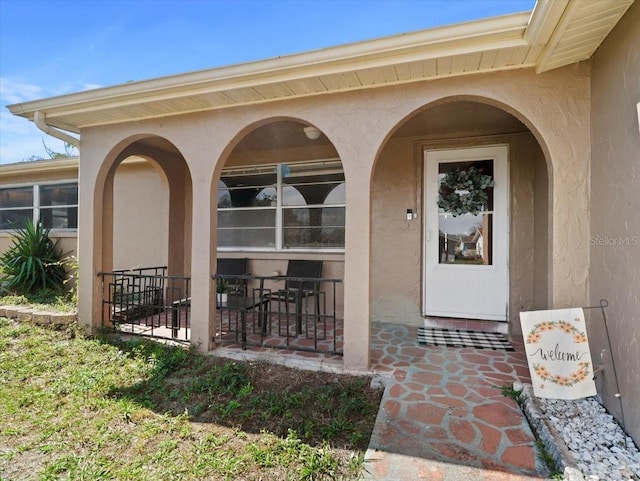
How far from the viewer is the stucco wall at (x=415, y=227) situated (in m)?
3.95

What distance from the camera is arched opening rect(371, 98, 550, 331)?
3.84 metres

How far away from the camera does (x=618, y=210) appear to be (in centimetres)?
206

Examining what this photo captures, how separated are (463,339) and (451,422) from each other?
184 cm

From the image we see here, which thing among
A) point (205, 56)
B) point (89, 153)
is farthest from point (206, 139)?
point (205, 56)

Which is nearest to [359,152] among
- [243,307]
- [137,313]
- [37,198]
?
[243,307]

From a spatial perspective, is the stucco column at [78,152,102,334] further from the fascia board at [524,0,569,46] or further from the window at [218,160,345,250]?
the fascia board at [524,0,569,46]

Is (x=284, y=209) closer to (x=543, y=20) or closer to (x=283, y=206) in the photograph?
(x=283, y=206)

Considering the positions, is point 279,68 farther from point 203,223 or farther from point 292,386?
point 292,386

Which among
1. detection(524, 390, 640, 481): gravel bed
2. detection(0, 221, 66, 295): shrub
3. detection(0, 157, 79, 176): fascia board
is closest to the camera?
detection(524, 390, 640, 481): gravel bed

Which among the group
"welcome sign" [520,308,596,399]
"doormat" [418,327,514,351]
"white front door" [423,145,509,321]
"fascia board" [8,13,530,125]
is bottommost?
A: "doormat" [418,327,514,351]

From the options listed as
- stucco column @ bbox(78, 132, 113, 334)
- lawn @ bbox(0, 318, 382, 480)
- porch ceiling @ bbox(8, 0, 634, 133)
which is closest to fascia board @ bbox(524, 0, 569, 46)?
porch ceiling @ bbox(8, 0, 634, 133)

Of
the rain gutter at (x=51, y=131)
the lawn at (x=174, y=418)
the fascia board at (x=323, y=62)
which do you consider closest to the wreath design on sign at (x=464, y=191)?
the fascia board at (x=323, y=62)

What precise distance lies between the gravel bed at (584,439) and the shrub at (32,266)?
7342mm

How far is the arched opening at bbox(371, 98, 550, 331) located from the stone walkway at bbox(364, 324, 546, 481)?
1.01 m
